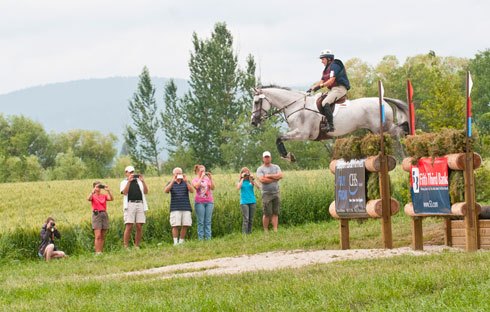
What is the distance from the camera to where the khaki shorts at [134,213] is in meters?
18.5

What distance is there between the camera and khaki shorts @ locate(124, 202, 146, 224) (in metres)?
18.5

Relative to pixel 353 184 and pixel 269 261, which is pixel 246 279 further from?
pixel 353 184

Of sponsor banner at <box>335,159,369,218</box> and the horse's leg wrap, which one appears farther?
the horse's leg wrap

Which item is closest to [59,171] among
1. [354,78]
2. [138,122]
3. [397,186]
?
[138,122]

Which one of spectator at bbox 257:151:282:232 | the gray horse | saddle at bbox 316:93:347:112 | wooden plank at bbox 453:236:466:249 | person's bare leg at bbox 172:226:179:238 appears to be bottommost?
person's bare leg at bbox 172:226:179:238

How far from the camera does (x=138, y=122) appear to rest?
7338 centimetres

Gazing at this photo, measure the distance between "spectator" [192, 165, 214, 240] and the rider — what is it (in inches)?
→ 168

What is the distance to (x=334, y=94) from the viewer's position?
51.8ft

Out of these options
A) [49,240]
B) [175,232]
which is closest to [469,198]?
[175,232]

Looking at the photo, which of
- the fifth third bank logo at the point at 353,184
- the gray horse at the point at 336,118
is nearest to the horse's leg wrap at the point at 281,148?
the gray horse at the point at 336,118

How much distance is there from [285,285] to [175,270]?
13.6 ft

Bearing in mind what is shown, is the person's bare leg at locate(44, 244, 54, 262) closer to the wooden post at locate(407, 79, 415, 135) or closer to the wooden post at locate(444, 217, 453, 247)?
the wooden post at locate(407, 79, 415, 135)

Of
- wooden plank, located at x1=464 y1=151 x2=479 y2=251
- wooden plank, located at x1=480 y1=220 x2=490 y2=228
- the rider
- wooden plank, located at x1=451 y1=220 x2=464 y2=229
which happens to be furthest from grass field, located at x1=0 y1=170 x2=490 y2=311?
the rider

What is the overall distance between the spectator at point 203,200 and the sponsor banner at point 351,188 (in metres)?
5.28
